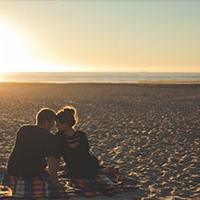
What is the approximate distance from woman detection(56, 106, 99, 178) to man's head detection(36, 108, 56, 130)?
317 millimetres

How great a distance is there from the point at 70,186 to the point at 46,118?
148 cm

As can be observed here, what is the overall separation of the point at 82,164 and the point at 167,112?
15524 millimetres

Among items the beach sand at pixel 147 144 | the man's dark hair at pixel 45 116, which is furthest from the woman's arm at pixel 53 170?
the beach sand at pixel 147 144

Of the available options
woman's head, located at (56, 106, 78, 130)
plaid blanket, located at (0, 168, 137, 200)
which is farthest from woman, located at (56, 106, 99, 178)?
plaid blanket, located at (0, 168, 137, 200)

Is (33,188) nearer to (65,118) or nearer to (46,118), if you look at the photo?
(46,118)

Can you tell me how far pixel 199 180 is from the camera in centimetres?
963

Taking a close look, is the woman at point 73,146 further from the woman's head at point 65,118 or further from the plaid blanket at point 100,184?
the plaid blanket at point 100,184

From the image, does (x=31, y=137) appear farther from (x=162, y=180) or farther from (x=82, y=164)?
(x=162, y=180)

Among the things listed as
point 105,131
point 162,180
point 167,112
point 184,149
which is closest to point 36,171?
point 162,180

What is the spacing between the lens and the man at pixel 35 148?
336 inches

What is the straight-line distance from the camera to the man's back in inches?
336

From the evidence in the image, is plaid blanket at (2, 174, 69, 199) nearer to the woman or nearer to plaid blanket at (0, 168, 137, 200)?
plaid blanket at (0, 168, 137, 200)

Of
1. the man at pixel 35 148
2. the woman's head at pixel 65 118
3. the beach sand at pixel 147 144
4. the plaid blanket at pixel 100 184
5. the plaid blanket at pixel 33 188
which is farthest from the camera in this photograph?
the beach sand at pixel 147 144

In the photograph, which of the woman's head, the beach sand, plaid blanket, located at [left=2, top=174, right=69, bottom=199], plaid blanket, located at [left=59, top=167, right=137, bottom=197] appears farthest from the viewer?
the beach sand
